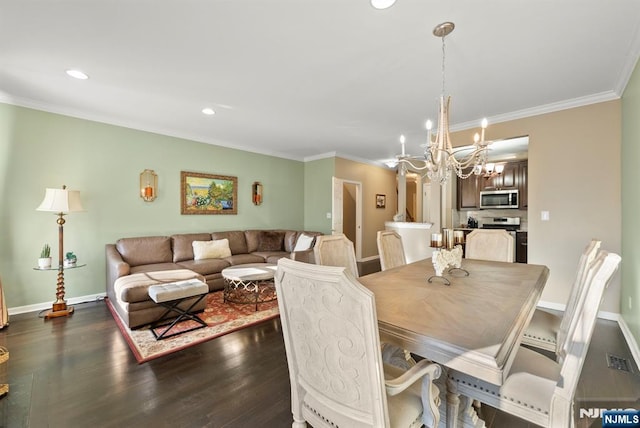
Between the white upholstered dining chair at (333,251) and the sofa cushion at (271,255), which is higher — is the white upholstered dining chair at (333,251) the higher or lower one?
the higher one

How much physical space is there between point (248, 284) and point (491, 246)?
117 inches

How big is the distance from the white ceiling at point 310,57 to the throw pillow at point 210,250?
196 cm

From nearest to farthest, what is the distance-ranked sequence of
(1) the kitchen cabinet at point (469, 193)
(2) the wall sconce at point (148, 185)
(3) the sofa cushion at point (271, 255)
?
(2) the wall sconce at point (148, 185)
(3) the sofa cushion at point (271, 255)
(1) the kitchen cabinet at point (469, 193)

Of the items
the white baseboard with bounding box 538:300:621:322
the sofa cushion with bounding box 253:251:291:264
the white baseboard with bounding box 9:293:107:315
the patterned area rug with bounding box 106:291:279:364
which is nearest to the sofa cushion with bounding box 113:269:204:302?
the patterned area rug with bounding box 106:291:279:364

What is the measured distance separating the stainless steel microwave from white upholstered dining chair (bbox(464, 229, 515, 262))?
10.2ft

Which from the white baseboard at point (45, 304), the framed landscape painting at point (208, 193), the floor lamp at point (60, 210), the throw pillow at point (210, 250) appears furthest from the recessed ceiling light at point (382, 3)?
the white baseboard at point (45, 304)

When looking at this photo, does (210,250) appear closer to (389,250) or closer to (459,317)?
(389,250)

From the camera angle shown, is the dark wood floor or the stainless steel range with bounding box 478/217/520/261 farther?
the stainless steel range with bounding box 478/217/520/261

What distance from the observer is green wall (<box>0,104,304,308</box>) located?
3.18 metres

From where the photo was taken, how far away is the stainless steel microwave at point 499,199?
17.6 feet

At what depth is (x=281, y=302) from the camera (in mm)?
1102

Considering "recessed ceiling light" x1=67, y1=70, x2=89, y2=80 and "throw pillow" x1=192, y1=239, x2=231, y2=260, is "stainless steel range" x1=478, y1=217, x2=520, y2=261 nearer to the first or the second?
"throw pillow" x1=192, y1=239, x2=231, y2=260

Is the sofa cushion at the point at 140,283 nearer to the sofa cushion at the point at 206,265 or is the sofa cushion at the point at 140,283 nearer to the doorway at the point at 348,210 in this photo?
the sofa cushion at the point at 206,265

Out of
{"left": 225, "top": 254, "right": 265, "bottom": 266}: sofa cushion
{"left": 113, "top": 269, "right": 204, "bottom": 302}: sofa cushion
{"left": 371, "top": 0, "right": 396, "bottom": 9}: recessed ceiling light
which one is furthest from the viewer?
{"left": 225, "top": 254, "right": 265, "bottom": 266}: sofa cushion
